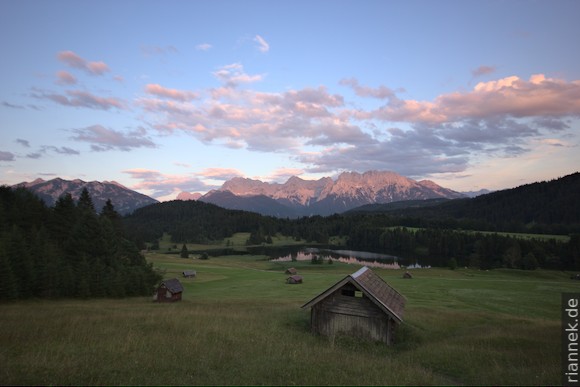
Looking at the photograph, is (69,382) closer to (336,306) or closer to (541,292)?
(336,306)

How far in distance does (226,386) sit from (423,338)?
18436mm

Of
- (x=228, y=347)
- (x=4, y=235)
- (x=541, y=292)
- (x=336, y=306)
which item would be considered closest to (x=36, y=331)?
(x=228, y=347)

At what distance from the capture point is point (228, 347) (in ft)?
55.8

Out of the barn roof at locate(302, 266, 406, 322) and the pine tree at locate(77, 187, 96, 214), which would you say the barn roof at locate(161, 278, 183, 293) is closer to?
the pine tree at locate(77, 187, 96, 214)

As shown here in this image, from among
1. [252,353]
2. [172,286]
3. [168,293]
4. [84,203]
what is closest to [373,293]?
[252,353]

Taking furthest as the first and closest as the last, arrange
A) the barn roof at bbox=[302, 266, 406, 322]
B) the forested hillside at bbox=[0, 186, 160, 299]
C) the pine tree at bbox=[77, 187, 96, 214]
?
the pine tree at bbox=[77, 187, 96, 214] < the forested hillside at bbox=[0, 186, 160, 299] < the barn roof at bbox=[302, 266, 406, 322]

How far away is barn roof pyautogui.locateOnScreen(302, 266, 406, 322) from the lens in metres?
22.6

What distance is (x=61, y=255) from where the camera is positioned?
4919 centimetres

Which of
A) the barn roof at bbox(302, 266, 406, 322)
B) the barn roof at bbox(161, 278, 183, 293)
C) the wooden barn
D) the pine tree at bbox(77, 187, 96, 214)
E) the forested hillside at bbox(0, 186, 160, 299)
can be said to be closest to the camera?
the barn roof at bbox(302, 266, 406, 322)

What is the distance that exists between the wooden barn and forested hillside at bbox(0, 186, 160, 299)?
37248 mm

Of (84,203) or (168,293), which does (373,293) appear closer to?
(168,293)

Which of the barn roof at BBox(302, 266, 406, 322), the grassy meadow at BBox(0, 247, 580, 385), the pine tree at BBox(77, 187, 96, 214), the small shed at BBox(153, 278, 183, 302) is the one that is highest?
the pine tree at BBox(77, 187, 96, 214)

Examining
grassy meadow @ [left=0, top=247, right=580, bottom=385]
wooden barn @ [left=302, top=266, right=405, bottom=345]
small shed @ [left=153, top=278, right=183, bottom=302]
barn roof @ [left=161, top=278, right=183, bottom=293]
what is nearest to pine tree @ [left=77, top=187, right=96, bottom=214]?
barn roof @ [left=161, top=278, right=183, bottom=293]

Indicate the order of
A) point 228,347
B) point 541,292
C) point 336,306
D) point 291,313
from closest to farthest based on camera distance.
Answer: point 228,347 < point 336,306 < point 291,313 < point 541,292
